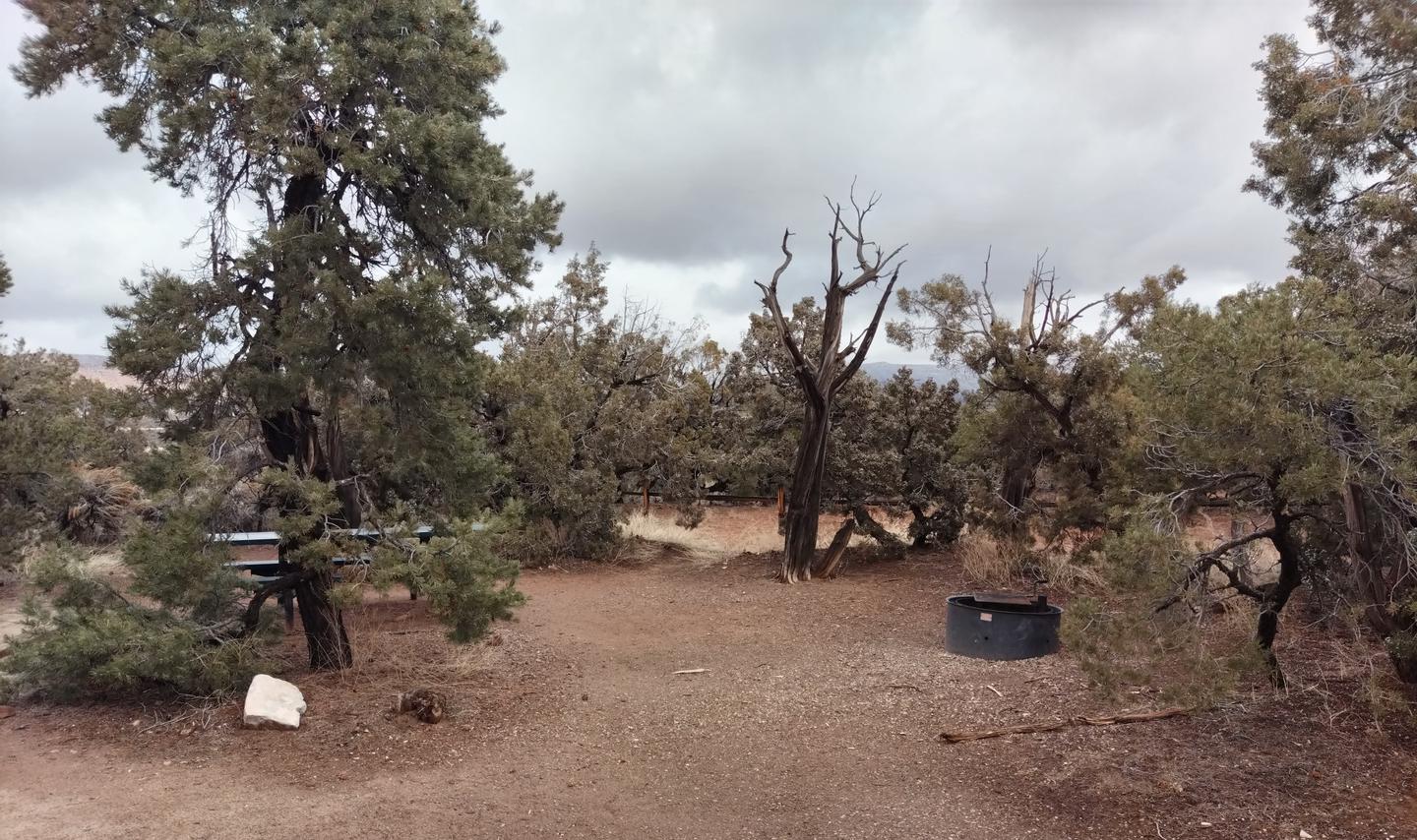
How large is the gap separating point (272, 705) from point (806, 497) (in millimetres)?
7190

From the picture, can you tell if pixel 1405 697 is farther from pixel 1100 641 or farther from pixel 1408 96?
pixel 1408 96

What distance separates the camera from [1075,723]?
558cm

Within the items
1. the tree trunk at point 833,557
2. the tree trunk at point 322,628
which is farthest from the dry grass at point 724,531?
the tree trunk at point 322,628

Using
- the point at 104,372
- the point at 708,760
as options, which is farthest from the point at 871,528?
the point at 104,372

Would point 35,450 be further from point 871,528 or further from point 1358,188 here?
point 1358,188

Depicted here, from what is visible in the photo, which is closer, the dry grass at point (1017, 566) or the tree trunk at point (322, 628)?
the tree trunk at point (322, 628)

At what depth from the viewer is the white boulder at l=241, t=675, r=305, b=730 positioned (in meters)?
5.59

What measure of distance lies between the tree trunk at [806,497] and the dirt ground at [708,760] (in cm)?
399

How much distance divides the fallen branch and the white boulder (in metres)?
4.05

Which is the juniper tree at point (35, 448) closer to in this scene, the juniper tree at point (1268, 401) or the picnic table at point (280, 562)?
the picnic table at point (280, 562)

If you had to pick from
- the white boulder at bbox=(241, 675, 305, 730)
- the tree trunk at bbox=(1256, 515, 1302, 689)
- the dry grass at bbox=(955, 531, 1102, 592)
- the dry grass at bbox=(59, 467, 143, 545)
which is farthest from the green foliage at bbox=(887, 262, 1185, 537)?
the dry grass at bbox=(59, 467, 143, 545)

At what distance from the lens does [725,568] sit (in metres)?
13.2

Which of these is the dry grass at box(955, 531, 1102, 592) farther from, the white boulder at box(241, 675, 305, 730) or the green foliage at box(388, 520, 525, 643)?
the white boulder at box(241, 675, 305, 730)

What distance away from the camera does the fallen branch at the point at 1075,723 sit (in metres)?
5.52
